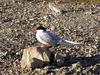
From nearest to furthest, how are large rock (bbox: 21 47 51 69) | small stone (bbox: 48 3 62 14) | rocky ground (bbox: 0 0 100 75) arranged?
large rock (bbox: 21 47 51 69)
rocky ground (bbox: 0 0 100 75)
small stone (bbox: 48 3 62 14)

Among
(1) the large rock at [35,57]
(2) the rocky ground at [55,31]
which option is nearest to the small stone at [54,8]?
(2) the rocky ground at [55,31]

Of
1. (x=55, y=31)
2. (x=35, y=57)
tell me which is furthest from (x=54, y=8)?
(x=35, y=57)

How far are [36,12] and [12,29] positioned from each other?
7.50 ft

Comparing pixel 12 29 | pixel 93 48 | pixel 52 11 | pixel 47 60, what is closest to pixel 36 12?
pixel 52 11

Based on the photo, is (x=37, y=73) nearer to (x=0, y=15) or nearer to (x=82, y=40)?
(x=82, y=40)

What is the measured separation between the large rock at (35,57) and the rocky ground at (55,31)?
0.38 feet

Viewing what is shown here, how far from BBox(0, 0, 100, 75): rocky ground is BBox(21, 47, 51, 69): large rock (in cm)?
11

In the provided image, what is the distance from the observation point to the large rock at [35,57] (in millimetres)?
9023

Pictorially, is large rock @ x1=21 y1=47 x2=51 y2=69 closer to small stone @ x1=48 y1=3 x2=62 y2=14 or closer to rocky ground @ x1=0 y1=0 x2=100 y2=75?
rocky ground @ x1=0 y1=0 x2=100 y2=75

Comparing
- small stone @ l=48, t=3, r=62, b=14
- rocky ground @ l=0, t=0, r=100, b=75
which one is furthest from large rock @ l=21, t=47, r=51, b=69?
small stone @ l=48, t=3, r=62, b=14

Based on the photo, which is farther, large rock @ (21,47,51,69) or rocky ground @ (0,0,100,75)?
rocky ground @ (0,0,100,75)

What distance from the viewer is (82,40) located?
11398 millimetres

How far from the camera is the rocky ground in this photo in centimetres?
925

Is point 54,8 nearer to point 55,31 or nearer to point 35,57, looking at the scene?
point 55,31
